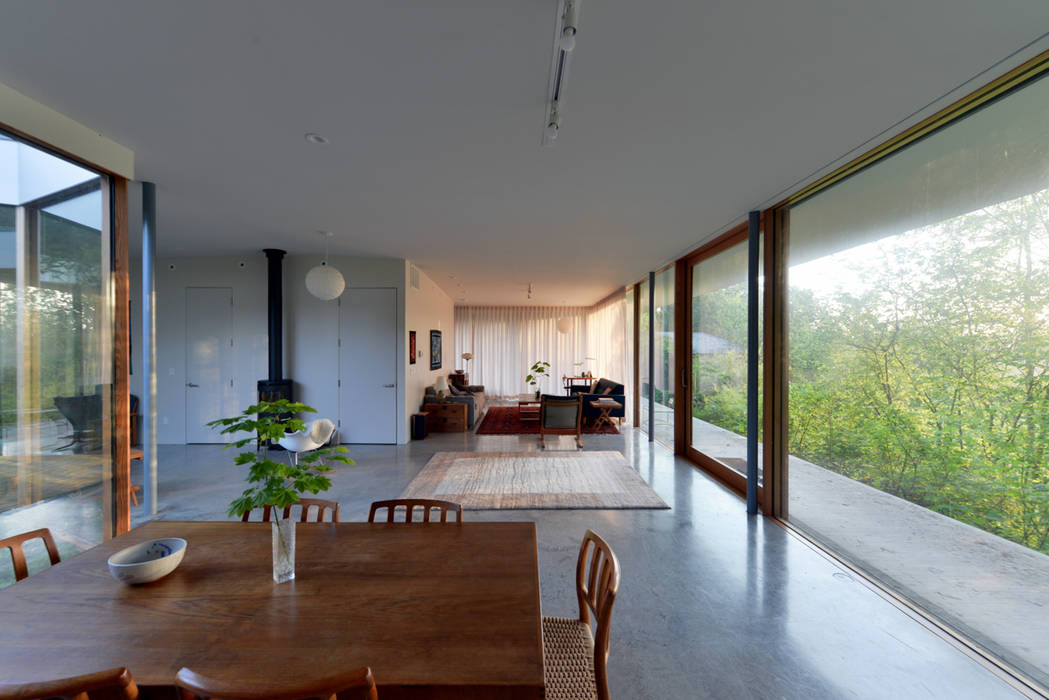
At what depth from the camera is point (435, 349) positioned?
28.3ft

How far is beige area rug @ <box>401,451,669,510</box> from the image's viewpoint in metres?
3.93

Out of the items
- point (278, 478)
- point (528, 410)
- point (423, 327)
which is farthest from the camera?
point (528, 410)

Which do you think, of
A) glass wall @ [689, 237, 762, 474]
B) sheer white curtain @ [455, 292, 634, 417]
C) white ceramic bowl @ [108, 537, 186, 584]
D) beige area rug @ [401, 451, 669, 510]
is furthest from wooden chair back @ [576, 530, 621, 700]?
sheer white curtain @ [455, 292, 634, 417]

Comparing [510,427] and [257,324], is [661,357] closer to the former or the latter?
[510,427]

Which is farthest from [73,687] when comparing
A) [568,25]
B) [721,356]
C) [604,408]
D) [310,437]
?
[604,408]

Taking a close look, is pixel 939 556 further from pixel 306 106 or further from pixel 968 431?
pixel 306 106

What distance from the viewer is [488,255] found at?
5.96m

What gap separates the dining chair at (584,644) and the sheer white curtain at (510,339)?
10.9 meters

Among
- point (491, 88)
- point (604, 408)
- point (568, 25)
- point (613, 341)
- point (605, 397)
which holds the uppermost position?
point (491, 88)

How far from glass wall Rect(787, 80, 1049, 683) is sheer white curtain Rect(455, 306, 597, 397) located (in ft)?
30.5

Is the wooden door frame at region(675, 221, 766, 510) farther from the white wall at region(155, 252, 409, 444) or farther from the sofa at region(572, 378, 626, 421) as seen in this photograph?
the white wall at region(155, 252, 409, 444)

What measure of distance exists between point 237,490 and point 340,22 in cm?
428

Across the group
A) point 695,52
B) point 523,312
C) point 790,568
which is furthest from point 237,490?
point 523,312

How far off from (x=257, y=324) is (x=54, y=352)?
3.88 meters
